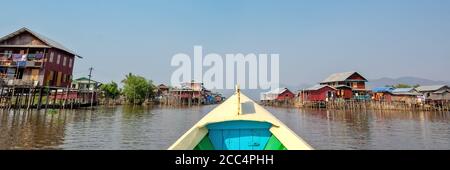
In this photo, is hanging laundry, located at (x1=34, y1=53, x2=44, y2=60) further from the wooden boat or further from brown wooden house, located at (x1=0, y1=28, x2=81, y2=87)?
the wooden boat

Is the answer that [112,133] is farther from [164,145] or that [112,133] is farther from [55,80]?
[55,80]

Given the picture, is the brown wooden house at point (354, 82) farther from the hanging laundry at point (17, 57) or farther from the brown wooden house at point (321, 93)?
the hanging laundry at point (17, 57)

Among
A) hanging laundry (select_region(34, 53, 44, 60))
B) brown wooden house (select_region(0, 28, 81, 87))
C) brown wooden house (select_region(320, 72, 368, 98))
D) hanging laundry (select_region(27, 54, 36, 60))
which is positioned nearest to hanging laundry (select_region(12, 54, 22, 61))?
brown wooden house (select_region(0, 28, 81, 87))

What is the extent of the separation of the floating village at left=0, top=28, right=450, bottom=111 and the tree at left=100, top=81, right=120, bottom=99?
1.11 meters

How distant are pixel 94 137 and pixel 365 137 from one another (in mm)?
15217

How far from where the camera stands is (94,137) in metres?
14.3

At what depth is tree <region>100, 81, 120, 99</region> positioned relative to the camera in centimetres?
5985

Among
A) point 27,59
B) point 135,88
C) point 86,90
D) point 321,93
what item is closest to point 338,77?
point 321,93

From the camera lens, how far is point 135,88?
57.4m

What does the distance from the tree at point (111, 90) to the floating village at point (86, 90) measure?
1.11 m

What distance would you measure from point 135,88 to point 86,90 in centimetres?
1621

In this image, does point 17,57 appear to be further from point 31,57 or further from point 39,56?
point 39,56
